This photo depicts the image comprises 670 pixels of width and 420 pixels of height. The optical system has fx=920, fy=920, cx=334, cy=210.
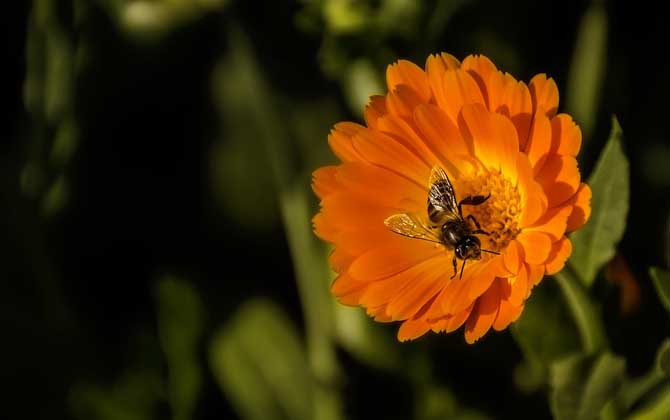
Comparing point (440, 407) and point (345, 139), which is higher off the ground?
point (345, 139)

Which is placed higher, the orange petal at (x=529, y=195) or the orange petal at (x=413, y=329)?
the orange petal at (x=529, y=195)

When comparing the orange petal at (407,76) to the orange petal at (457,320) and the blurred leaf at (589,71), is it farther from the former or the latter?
the blurred leaf at (589,71)

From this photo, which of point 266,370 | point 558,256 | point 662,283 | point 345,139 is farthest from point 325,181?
point 266,370

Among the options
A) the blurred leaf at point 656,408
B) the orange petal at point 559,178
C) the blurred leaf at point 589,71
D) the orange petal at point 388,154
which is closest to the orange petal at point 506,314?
the orange petal at point 559,178

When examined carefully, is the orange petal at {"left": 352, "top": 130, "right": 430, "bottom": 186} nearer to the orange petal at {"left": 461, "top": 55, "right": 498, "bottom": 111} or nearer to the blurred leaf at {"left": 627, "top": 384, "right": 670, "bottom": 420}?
the orange petal at {"left": 461, "top": 55, "right": 498, "bottom": 111}

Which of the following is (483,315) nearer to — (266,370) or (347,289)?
(347,289)

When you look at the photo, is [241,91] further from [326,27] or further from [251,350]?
[251,350]

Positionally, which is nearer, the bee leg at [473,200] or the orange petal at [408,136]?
the orange petal at [408,136]
